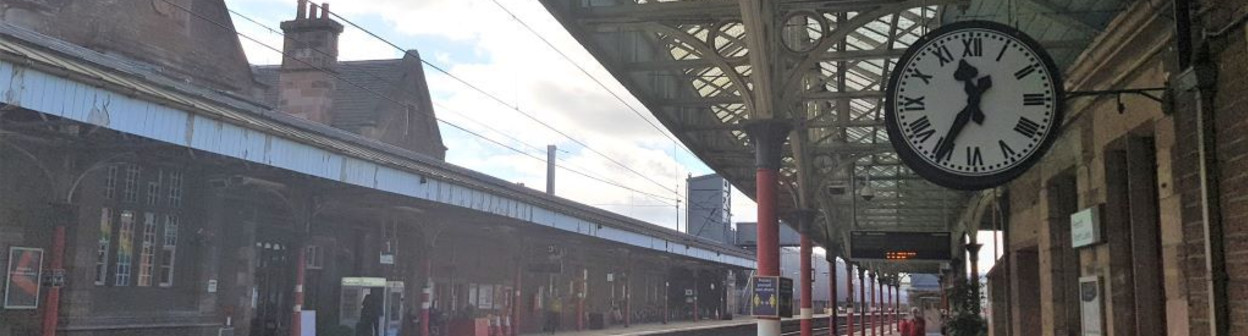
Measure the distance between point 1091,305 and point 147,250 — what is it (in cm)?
1762

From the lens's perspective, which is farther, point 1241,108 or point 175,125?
point 175,125

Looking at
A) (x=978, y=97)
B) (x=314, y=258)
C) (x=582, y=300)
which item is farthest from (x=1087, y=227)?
(x=582, y=300)

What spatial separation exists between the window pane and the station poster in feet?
8.24

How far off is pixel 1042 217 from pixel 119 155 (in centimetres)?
1483

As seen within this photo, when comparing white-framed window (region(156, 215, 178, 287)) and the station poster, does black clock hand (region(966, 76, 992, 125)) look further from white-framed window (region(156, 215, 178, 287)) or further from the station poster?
white-framed window (region(156, 215, 178, 287))

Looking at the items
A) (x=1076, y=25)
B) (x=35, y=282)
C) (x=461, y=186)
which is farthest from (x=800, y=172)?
(x=35, y=282)

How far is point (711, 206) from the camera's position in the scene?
84.9m

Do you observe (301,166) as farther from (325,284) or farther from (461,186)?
(325,284)

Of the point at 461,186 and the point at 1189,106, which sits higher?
the point at 461,186

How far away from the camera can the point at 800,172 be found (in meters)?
15.4

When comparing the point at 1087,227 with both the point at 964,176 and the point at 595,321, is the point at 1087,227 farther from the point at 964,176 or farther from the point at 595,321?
the point at 595,321

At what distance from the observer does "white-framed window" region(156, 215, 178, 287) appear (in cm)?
1978

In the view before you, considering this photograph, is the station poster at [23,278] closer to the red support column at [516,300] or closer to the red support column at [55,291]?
the red support column at [55,291]

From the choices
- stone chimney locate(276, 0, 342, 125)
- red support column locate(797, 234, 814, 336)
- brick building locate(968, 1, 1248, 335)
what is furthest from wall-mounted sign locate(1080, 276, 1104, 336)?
stone chimney locate(276, 0, 342, 125)
